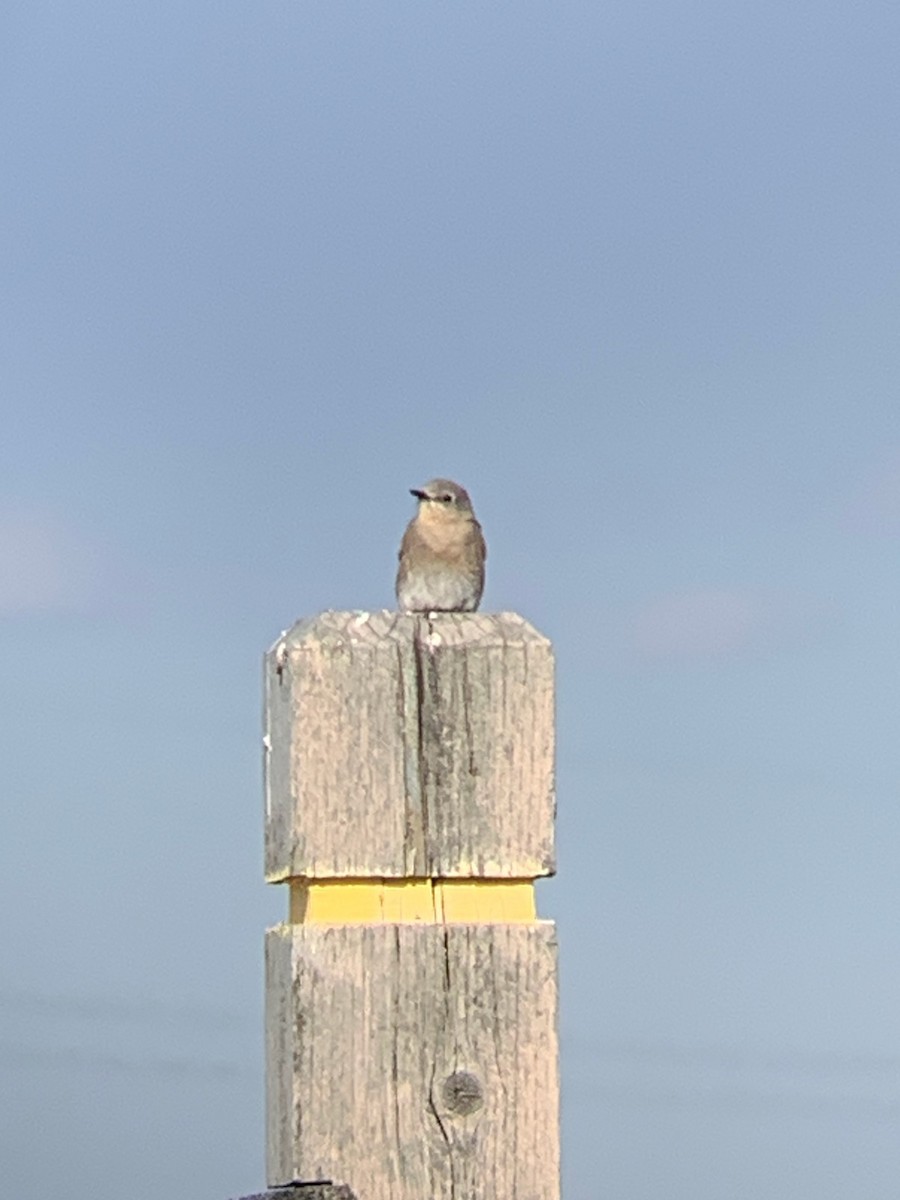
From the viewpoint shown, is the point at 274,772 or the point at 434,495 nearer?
the point at 274,772

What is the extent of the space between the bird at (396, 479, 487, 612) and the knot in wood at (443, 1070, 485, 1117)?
1.37 m

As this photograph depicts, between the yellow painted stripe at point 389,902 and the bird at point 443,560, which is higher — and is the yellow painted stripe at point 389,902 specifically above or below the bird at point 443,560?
below

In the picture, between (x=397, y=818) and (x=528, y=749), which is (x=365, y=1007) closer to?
(x=397, y=818)

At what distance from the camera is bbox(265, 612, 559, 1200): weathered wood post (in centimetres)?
278

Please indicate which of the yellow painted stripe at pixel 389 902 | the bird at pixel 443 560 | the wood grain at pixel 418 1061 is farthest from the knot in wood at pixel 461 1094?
the bird at pixel 443 560

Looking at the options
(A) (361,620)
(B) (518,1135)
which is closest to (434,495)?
(A) (361,620)

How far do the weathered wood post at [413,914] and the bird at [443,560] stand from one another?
1.12 m

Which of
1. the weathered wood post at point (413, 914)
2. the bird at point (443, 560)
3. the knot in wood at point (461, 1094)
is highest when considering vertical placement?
the bird at point (443, 560)

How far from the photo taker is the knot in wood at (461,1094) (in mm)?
2801

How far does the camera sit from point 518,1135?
283 centimetres

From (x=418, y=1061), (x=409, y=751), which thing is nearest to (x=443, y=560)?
(x=409, y=751)

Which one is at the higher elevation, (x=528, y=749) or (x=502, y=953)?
(x=528, y=749)

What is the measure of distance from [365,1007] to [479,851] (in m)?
0.29

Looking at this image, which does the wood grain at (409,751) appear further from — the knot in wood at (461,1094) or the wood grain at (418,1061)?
the knot in wood at (461,1094)
